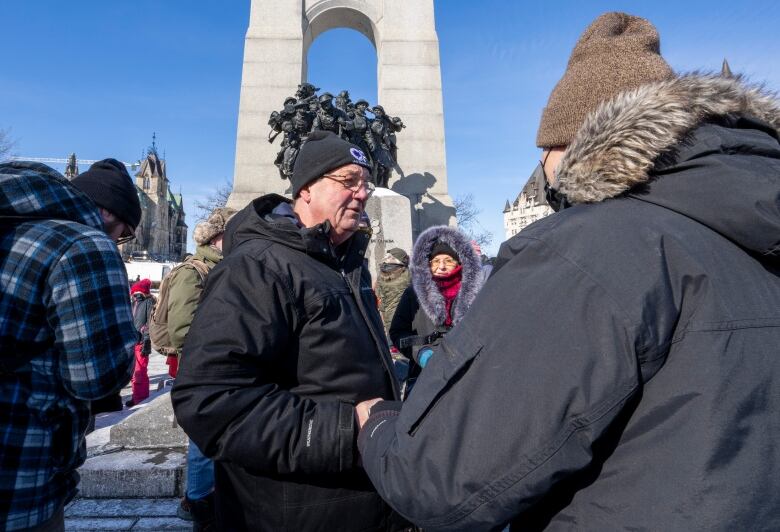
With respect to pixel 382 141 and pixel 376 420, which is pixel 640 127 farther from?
pixel 382 141

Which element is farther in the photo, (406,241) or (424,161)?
(424,161)

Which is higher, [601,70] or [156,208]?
[156,208]

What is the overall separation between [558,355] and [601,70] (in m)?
0.66

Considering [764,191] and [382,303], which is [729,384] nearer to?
[764,191]

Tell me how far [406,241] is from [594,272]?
886 centimetres

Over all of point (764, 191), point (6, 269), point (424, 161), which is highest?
point (424, 161)

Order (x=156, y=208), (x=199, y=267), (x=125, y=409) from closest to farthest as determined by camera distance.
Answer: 1. (x=199, y=267)
2. (x=125, y=409)
3. (x=156, y=208)

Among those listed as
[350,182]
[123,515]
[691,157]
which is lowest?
[123,515]

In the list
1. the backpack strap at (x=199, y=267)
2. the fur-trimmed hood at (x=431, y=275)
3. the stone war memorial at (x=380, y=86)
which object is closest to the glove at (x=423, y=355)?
the fur-trimmed hood at (x=431, y=275)

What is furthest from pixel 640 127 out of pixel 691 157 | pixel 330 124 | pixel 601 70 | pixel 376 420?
pixel 330 124

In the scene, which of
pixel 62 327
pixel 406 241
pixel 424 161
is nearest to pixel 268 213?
pixel 62 327

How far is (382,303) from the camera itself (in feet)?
19.4

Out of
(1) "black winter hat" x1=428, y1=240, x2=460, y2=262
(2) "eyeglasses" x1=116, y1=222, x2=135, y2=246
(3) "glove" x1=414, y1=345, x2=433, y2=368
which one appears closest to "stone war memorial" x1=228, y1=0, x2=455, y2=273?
(1) "black winter hat" x1=428, y1=240, x2=460, y2=262

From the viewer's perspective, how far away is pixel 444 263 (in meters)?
3.95
